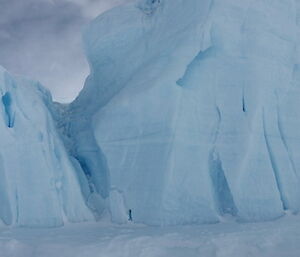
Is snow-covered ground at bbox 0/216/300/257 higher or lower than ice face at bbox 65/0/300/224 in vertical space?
lower

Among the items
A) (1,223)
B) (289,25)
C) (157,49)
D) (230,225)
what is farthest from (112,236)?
(289,25)

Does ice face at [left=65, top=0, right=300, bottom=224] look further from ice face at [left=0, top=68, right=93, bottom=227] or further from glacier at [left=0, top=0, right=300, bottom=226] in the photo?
ice face at [left=0, top=68, right=93, bottom=227]

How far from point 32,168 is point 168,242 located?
3.33 m

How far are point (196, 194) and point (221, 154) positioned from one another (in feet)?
2.85

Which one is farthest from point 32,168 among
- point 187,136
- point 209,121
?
point 209,121

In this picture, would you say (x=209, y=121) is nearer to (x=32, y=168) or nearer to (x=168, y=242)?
(x=168, y=242)

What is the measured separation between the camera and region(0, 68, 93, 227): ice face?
295 inches

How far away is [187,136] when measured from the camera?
7645 mm

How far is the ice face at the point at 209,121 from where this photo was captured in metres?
7.34

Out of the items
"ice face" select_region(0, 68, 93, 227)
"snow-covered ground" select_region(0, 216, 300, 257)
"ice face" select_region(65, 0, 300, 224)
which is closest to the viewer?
"snow-covered ground" select_region(0, 216, 300, 257)

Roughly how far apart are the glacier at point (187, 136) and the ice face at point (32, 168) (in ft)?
0.06

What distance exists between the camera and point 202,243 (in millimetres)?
5305

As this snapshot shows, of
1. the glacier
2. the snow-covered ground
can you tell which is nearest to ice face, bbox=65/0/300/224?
the glacier

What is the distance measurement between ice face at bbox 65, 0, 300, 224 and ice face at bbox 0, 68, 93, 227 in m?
0.80
